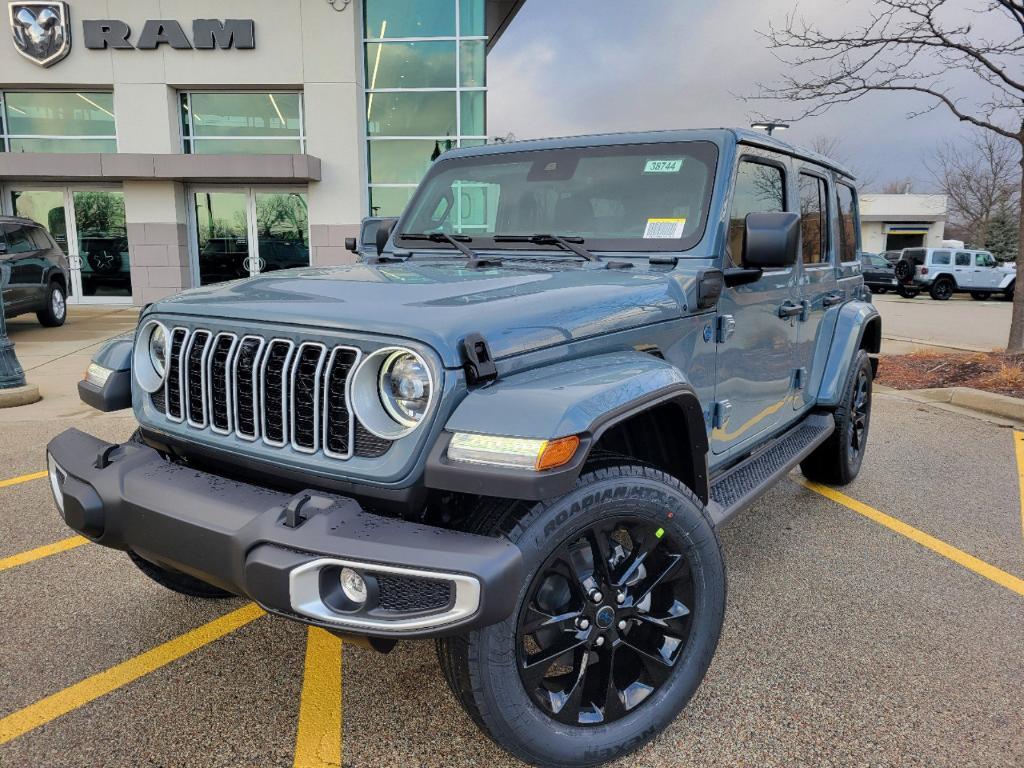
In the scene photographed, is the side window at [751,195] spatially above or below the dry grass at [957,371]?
above

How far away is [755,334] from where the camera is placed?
3.36 meters

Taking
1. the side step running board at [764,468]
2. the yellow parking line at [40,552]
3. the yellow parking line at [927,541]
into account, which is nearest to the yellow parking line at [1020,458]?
the yellow parking line at [927,541]

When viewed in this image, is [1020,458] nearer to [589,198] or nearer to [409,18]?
[589,198]

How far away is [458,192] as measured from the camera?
377cm

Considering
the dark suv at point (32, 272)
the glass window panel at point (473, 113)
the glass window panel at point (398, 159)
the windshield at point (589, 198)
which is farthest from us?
the glass window panel at point (398, 159)

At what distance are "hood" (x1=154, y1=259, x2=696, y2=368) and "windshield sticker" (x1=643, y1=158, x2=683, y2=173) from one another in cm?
49

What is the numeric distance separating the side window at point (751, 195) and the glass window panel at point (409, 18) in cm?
1412

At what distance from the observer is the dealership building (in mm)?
15719

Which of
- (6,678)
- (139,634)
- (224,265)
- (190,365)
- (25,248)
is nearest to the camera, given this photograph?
(190,365)

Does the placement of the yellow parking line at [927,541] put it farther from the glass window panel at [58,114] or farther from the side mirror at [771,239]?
the glass window panel at [58,114]

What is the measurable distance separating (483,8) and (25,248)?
10.00 meters

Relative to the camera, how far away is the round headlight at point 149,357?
2.60m

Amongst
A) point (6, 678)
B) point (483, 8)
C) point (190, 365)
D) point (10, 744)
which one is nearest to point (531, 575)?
point (190, 365)

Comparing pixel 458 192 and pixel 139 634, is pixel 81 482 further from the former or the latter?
pixel 458 192
